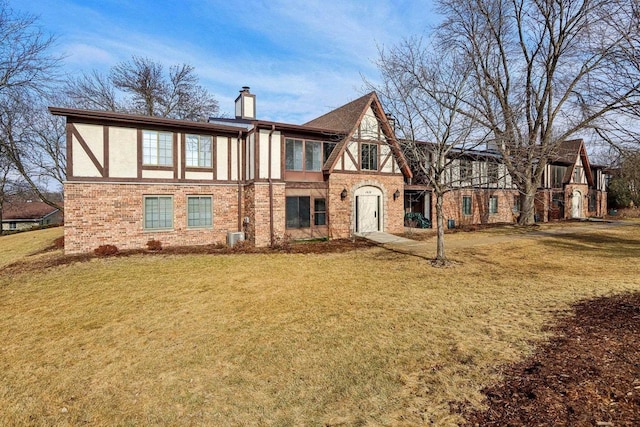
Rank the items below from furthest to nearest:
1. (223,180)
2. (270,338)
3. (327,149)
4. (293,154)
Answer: (327,149) < (293,154) < (223,180) < (270,338)

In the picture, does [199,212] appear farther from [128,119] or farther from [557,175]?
[557,175]

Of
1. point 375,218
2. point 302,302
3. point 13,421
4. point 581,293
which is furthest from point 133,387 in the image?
point 375,218

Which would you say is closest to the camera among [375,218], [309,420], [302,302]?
[309,420]

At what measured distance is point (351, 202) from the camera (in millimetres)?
17344

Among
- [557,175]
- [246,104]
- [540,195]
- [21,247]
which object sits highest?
[246,104]

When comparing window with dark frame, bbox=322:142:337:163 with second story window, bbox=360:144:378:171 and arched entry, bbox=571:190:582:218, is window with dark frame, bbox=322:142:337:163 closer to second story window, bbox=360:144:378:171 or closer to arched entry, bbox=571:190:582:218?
second story window, bbox=360:144:378:171

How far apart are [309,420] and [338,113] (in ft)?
59.3

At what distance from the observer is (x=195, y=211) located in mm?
15094

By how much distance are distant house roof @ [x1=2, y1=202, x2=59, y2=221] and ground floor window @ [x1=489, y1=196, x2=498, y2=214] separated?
5553 centimetres

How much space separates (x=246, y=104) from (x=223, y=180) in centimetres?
795

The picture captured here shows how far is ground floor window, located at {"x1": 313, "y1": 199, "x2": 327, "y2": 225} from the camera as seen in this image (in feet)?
54.5

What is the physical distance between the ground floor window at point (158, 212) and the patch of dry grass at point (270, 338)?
3.71 m

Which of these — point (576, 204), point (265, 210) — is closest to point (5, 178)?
point (265, 210)

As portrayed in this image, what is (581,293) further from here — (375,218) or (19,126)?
(19,126)
